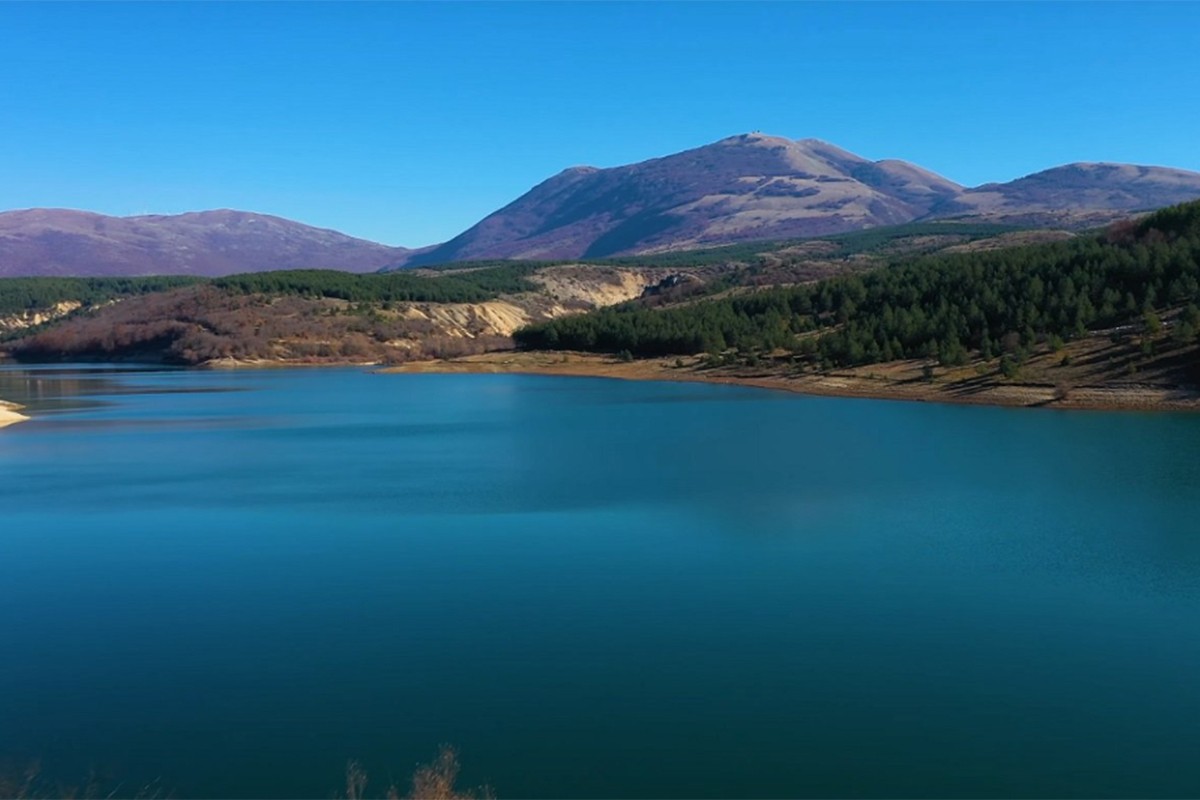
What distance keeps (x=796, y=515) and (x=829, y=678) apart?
12.5 m

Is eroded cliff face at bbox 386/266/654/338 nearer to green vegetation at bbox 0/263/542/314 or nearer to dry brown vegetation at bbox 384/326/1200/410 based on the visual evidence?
green vegetation at bbox 0/263/542/314

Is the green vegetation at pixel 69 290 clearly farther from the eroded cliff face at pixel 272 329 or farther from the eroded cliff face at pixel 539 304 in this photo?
the eroded cliff face at pixel 539 304

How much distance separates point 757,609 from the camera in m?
18.8

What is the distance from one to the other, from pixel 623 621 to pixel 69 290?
17807 cm

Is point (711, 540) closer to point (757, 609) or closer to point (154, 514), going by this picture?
point (757, 609)

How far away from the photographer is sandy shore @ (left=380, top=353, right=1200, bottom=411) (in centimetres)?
5056

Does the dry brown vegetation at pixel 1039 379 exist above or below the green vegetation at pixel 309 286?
below

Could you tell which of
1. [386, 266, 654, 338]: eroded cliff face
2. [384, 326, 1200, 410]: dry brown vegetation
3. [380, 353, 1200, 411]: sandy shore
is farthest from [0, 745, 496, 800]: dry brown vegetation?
[386, 266, 654, 338]: eroded cliff face

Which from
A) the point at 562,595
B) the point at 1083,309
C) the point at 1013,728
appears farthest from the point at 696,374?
the point at 1013,728

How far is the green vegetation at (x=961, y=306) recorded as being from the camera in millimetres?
61969

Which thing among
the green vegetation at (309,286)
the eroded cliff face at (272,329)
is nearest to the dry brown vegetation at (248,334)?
the eroded cliff face at (272,329)

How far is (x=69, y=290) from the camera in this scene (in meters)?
173

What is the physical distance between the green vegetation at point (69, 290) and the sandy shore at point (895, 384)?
318ft

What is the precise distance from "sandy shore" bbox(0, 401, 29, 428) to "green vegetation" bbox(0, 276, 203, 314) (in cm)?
11387
